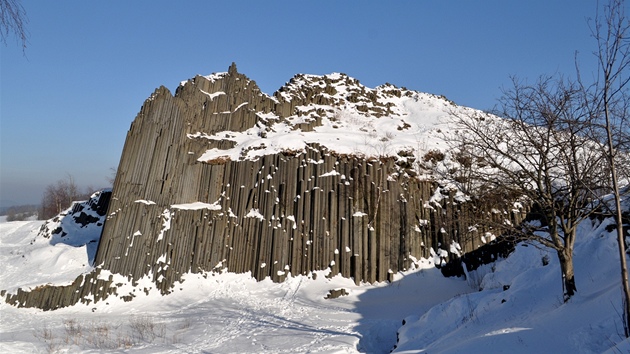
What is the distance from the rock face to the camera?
1820cm

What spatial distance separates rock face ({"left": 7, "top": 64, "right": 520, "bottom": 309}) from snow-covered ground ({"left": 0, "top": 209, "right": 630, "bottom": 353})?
0.99 m

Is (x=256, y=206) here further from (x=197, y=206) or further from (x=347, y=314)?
(x=347, y=314)

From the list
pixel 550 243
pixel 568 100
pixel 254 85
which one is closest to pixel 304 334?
pixel 550 243

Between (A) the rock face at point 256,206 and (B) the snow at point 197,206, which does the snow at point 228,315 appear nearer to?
(A) the rock face at point 256,206

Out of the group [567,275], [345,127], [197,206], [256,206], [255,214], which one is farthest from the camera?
[345,127]

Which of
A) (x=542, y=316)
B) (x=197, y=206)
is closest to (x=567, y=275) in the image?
(x=542, y=316)

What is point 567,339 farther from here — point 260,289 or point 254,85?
point 254,85

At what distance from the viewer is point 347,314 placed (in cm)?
1399

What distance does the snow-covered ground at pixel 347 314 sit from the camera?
608 centimetres

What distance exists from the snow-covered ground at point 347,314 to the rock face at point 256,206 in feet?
3.25

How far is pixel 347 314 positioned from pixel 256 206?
8083 mm

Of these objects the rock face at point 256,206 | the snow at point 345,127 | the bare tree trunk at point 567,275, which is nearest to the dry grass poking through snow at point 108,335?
the rock face at point 256,206

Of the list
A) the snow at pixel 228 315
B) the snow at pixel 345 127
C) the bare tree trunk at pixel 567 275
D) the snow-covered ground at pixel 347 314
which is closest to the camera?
the snow-covered ground at pixel 347 314

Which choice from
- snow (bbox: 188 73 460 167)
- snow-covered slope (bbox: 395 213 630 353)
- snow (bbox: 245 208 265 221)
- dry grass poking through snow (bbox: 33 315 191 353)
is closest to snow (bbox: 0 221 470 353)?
dry grass poking through snow (bbox: 33 315 191 353)
